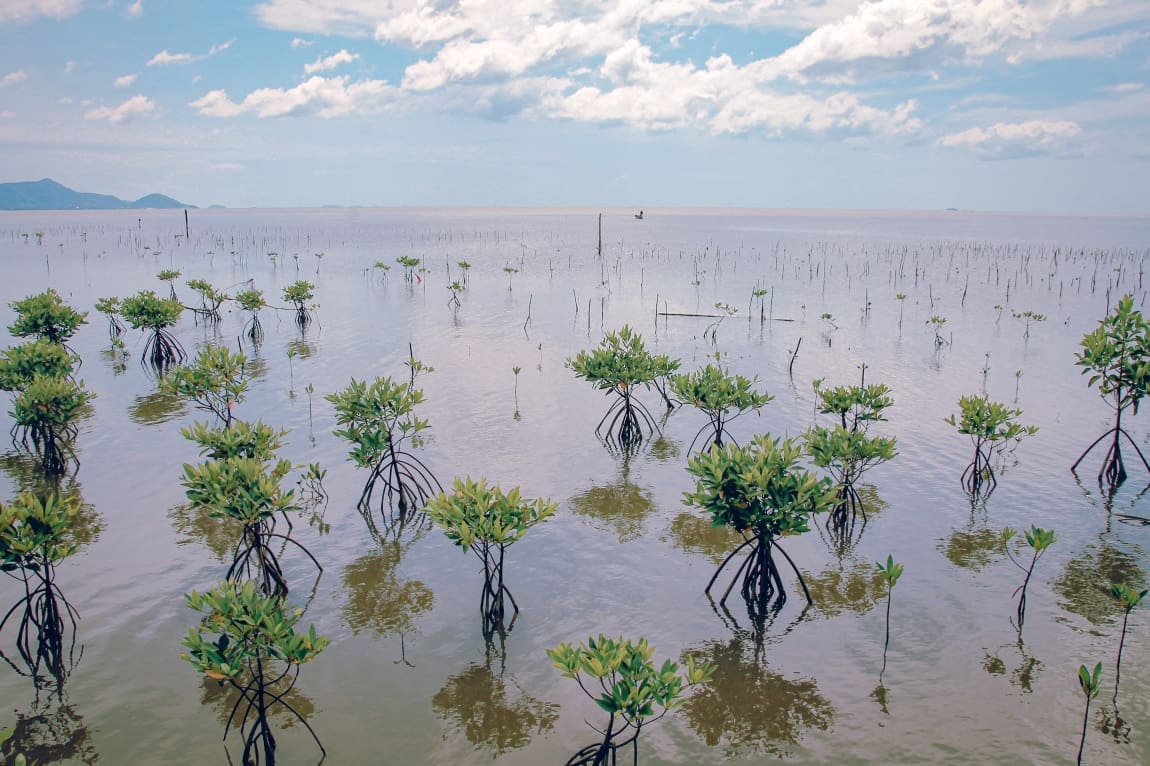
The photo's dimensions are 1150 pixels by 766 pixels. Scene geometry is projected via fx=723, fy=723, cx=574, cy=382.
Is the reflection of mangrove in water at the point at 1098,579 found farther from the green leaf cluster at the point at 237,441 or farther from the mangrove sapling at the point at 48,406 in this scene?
the mangrove sapling at the point at 48,406

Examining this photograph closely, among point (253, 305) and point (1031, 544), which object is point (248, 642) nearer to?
point (1031, 544)

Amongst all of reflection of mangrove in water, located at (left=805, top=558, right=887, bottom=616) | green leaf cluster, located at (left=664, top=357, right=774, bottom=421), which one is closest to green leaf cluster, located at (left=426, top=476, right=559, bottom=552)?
reflection of mangrove in water, located at (left=805, top=558, right=887, bottom=616)

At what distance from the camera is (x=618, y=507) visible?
13297mm

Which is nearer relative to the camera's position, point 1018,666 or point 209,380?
point 1018,666

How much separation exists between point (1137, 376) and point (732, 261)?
4491 cm

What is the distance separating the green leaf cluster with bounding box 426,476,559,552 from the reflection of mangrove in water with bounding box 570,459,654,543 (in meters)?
3.70

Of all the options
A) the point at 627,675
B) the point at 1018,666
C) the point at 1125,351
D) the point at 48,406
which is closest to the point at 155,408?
the point at 48,406

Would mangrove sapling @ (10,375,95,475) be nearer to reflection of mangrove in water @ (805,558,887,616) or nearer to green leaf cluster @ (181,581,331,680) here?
green leaf cluster @ (181,581,331,680)

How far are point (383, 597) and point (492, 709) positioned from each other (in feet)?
9.65

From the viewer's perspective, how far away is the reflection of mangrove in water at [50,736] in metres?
7.21

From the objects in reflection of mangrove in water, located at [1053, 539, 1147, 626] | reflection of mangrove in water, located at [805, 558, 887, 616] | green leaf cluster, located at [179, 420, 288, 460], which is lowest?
reflection of mangrove in water, located at [805, 558, 887, 616]

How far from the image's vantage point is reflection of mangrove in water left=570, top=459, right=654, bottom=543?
1250 centimetres

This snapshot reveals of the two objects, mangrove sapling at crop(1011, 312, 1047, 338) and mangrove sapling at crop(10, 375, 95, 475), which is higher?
mangrove sapling at crop(1011, 312, 1047, 338)

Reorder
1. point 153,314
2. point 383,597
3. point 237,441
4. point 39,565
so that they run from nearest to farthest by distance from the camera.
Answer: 1. point 39,565
2. point 383,597
3. point 237,441
4. point 153,314
